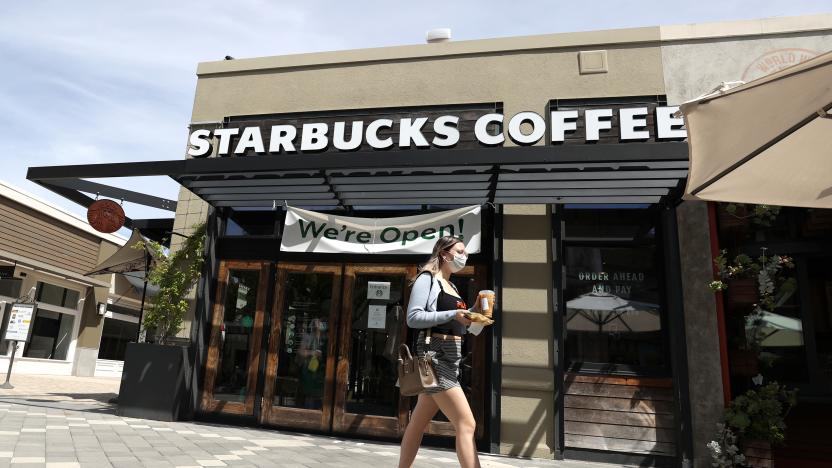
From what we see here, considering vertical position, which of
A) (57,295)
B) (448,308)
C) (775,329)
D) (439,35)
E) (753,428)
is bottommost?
(753,428)

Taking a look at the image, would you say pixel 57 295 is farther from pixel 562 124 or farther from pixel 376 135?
pixel 562 124

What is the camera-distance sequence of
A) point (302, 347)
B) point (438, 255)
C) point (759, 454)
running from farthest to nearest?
point (302, 347) → point (759, 454) → point (438, 255)

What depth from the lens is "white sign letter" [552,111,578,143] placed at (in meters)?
6.02

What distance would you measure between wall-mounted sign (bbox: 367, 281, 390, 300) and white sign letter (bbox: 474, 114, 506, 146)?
2.14 m

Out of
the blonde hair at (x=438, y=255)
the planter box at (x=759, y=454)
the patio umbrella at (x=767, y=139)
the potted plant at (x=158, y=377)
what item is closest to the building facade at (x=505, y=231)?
the potted plant at (x=158, y=377)

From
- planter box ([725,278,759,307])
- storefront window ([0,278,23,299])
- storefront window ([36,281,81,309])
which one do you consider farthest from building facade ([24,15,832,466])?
storefront window ([36,281,81,309])

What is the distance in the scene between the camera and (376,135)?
21.5 ft

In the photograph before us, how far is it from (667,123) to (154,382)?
6740 millimetres

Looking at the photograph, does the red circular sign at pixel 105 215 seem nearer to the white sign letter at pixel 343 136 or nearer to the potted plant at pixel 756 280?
the white sign letter at pixel 343 136

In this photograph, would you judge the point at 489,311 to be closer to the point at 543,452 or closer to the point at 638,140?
the point at 543,452

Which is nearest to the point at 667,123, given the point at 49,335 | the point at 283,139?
the point at 283,139

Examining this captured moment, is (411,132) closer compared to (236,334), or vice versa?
(411,132)

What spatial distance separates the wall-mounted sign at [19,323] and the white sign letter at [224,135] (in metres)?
7.58

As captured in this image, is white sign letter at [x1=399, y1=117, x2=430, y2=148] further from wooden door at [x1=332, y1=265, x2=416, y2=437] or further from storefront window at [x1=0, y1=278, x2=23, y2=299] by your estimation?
storefront window at [x1=0, y1=278, x2=23, y2=299]
